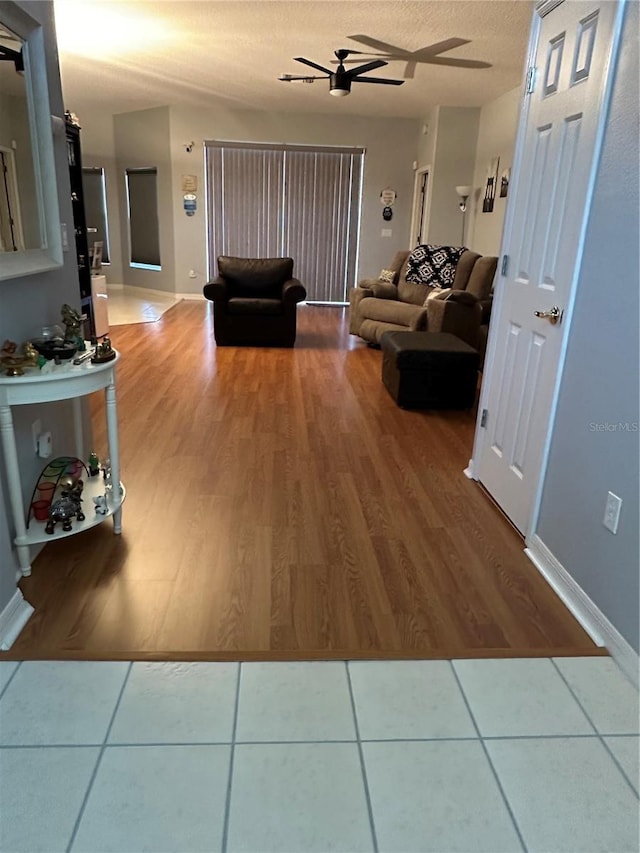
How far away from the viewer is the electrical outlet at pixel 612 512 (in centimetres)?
182

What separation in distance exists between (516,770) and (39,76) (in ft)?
8.65

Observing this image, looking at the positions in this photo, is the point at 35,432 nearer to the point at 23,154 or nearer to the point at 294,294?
the point at 23,154

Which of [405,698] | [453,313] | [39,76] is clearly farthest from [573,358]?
[453,313]

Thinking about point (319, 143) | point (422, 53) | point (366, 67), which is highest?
point (422, 53)

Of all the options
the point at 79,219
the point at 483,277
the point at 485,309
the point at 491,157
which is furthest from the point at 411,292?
the point at 79,219

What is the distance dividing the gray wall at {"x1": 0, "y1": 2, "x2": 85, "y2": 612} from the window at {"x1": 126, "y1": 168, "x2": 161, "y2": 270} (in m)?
7.19

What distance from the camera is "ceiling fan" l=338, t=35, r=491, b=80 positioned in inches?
199

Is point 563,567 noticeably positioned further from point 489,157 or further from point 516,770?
point 489,157

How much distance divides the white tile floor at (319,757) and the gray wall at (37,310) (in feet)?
1.50

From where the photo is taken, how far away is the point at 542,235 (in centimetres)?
240

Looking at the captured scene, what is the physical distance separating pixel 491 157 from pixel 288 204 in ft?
9.91

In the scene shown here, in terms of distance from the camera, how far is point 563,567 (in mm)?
2172

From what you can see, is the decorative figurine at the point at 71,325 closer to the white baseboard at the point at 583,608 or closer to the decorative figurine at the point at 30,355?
the decorative figurine at the point at 30,355

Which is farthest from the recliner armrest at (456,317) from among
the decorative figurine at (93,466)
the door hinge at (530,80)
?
the decorative figurine at (93,466)
